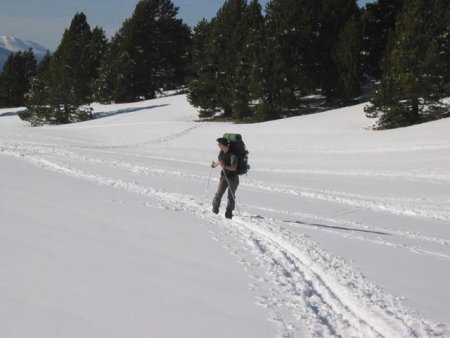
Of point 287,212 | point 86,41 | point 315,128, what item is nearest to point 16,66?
point 86,41

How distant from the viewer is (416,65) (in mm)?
27000

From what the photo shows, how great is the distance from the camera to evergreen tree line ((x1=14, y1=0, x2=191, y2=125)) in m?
41.8

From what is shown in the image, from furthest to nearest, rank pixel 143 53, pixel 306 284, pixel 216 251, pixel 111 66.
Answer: pixel 143 53 → pixel 111 66 → pixel 216 251 → pixel 306 284

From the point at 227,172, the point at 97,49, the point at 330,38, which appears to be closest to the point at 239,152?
the point at 227,172

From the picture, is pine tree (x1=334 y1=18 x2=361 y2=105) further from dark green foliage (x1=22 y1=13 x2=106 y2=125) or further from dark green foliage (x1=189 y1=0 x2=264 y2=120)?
dark green foliage (x1=22 y1=13 x2=106 y2=125)

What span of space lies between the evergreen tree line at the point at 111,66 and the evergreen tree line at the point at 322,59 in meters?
9.29

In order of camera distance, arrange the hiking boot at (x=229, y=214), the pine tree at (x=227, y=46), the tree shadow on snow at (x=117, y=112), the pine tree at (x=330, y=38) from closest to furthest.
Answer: the hiking boot at (x=229, y=214) → the pine tree at (x=330, y=38) → the pine tree at (x=227, y=46) → the tree shadow on snow at (x=117, y=112)

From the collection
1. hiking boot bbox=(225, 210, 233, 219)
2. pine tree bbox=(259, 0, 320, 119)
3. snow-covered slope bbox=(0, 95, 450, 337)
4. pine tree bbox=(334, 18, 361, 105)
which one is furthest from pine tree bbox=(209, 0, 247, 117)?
hiking boot bbox=(225, 210, 233, 219)

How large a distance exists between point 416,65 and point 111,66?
102 feet

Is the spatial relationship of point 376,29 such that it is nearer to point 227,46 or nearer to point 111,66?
point 227,46

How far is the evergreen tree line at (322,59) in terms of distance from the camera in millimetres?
27250

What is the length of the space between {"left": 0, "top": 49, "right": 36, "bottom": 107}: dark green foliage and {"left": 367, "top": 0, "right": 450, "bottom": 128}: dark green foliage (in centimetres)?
5129

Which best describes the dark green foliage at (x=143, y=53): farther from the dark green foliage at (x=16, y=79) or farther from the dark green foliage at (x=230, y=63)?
the dark green foliage at (x=16, y=79)

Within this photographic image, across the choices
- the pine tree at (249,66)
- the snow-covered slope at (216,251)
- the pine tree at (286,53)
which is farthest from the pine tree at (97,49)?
the snow-covered slope at (216,251)
